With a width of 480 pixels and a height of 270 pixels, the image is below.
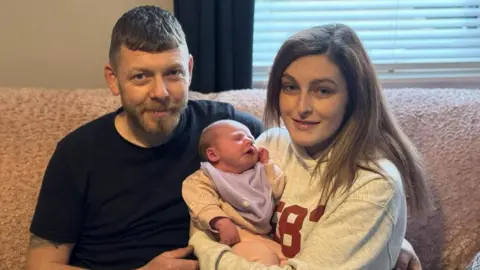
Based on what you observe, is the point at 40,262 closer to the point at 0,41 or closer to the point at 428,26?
the point at 0,41

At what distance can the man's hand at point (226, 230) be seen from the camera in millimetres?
1470

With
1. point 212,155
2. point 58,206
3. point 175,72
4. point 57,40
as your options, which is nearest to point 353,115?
point 212,155

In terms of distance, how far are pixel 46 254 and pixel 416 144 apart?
1177 mm

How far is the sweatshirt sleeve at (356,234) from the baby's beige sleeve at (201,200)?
5.8 inches

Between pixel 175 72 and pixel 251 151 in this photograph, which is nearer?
pixel 251 151

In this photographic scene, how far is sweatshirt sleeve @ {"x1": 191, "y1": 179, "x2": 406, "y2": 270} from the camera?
1.35 meters

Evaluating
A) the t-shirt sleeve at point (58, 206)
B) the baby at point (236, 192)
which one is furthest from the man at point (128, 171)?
the baby at point (236, 192)

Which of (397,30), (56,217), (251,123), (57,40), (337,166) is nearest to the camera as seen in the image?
(337,166)

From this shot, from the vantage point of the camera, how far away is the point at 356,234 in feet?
4.43

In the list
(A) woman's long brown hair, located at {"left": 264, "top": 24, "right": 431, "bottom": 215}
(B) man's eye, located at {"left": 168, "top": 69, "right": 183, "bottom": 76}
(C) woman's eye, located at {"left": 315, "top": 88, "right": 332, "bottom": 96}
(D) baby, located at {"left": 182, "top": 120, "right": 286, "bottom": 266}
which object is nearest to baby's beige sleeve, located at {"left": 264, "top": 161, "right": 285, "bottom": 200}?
(D) baby, located at {"left": 182, "top": 120, "right": 286, "bottom": 266}

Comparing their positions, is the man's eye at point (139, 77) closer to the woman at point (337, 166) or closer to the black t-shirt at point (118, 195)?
the black t-shirt at point (118, 195)

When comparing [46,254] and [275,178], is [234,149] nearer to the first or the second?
[275,178]

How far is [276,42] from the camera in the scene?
8.03 ft

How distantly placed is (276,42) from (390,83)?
499mm
